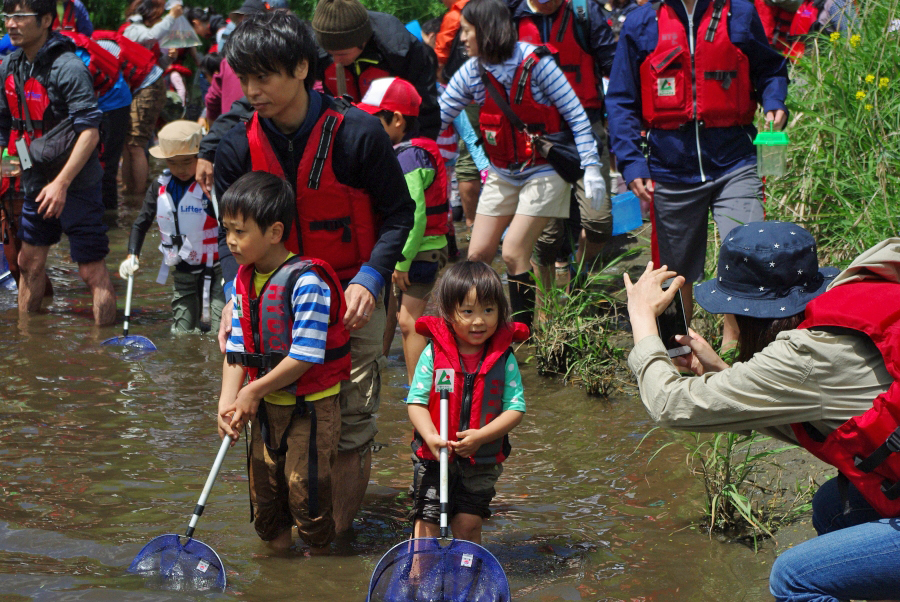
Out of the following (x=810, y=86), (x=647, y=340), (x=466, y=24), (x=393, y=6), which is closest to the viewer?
(x=647, y=340)

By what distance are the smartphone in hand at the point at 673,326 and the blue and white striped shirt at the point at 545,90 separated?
8.79 ft

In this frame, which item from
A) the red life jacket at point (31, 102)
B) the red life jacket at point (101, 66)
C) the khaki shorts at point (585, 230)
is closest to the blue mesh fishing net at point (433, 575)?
the khaki shorts at point (585, 230)

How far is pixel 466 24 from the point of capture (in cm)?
588

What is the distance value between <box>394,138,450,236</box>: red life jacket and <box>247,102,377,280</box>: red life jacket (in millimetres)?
1543

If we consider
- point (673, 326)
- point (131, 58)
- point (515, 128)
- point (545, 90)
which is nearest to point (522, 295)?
point (515, 128)

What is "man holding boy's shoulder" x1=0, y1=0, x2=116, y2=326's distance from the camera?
6.58 metres

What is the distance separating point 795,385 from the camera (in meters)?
2.62

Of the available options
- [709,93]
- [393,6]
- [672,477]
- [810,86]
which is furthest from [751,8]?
[393,6]

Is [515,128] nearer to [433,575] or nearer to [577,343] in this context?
[577,343]

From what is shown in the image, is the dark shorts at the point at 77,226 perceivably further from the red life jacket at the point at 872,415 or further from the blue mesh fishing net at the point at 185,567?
the red life jacket at the point at 872,415

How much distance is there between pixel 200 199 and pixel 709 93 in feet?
10.7

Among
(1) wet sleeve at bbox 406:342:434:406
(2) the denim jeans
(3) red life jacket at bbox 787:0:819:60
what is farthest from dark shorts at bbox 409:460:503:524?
(3) red life jacket at bbox 787:0:819:60

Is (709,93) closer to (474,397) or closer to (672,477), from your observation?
(672,477)

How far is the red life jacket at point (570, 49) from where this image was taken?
22.3ft
